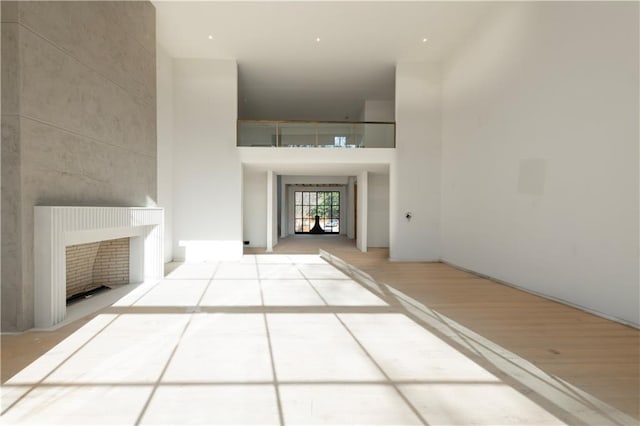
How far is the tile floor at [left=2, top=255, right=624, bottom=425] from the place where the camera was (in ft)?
6.79

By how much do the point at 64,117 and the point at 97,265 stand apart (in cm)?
272

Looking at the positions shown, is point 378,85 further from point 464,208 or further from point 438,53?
point 464,208

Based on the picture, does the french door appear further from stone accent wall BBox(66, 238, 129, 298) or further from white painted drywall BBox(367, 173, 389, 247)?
stone accent wall BBox(66, 238, 129, 298)

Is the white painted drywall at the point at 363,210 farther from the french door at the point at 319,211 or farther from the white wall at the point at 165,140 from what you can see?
the french door at the point at 319,211

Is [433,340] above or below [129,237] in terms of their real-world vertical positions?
below

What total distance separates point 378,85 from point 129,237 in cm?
870

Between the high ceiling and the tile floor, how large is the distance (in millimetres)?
6258

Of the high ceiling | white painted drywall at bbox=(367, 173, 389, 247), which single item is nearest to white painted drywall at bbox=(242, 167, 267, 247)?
the high ceiling

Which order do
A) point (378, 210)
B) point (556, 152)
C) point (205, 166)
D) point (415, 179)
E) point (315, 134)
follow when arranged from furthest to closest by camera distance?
point (378, 210), point (315, 134), point (415, 179), point (205, 166), point (556, 152)

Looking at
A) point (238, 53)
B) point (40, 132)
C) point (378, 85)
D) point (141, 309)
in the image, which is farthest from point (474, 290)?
point (238, 53)

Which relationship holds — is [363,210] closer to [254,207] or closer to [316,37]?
[254,207]

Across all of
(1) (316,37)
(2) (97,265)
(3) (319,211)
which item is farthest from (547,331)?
(3) (319,211)

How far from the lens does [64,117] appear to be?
3902 mm

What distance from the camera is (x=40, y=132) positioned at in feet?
11.7
